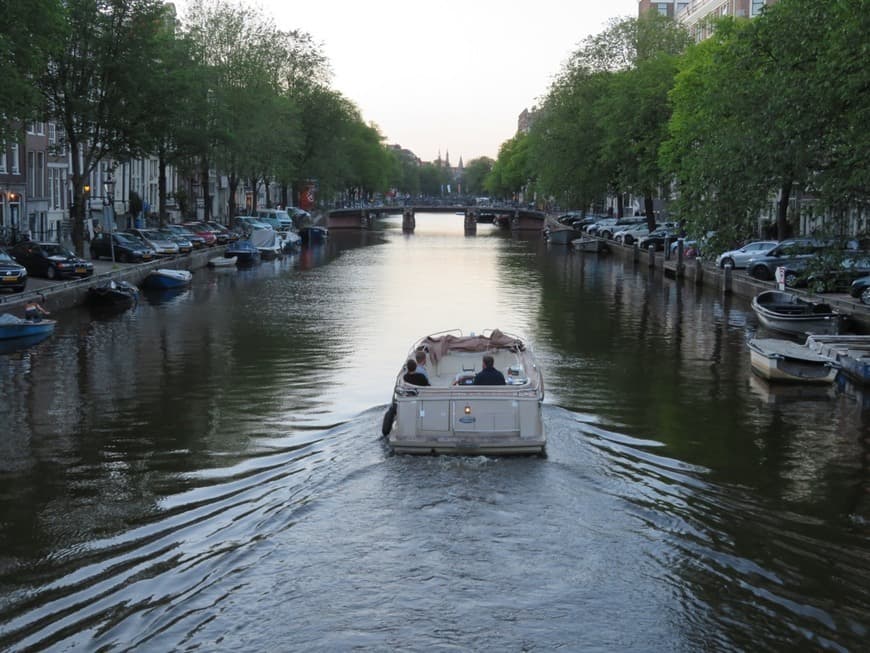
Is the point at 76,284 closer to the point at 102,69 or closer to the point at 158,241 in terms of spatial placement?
the point at 102,69

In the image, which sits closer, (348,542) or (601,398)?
(348,542)

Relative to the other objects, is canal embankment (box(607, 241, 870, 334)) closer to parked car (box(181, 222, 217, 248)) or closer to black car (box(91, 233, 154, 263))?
parked car (box(181, 222, 217, 248))

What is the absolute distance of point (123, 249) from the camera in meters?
55.3

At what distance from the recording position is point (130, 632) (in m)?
11.3

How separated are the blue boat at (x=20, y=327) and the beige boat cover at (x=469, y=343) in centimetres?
1389

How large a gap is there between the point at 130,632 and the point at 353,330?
85.4ft

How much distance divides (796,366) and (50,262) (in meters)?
30.2

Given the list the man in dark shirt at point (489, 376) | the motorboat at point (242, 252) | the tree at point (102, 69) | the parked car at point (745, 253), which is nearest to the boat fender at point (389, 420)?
the man in dark shirt at point (489, 376)

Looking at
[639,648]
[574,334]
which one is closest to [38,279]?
[574,334]

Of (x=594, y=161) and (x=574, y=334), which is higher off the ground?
(x=594, y=161)

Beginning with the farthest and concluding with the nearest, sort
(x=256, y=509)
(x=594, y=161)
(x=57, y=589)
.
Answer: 1. (x=594, y=161)
2. (x=256, y=509)
3. (x=57, y=589)

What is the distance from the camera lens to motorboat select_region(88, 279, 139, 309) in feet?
138

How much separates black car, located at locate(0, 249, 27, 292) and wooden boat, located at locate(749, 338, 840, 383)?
25.2 meters

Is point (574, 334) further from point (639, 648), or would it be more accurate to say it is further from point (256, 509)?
point (639, 648)
